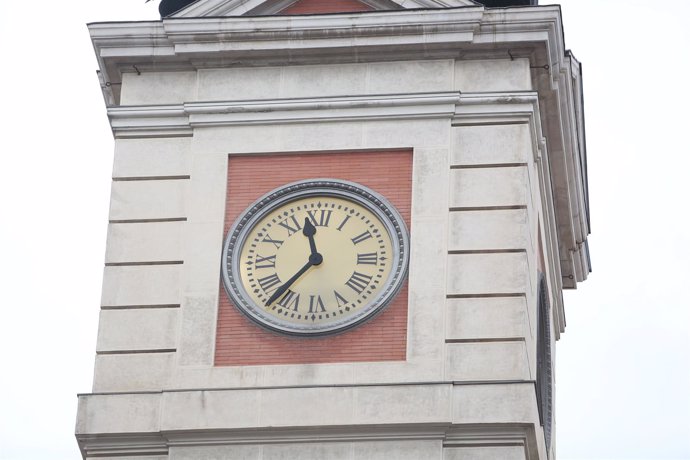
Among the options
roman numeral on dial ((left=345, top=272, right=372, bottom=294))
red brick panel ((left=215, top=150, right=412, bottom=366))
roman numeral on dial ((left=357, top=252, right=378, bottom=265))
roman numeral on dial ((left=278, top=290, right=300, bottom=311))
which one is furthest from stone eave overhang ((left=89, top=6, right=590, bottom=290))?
roman numeral on dial ((left=278, top=290, right=300, bottom=311))

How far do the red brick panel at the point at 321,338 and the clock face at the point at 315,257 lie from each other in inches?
4.8

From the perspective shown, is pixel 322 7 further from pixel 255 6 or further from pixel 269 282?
pixel 269 282

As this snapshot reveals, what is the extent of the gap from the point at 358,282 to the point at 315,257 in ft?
1.88

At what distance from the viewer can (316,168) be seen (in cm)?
3008

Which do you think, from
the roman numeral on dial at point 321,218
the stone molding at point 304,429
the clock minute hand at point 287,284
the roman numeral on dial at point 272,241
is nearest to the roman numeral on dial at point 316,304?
the clock minute hand at point 287,284

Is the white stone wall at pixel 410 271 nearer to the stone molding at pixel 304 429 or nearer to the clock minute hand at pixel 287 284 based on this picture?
the stone molding at pixel 304 429

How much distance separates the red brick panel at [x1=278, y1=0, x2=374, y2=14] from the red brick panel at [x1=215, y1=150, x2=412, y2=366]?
2.09 metres

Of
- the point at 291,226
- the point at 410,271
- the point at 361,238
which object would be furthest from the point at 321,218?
the point at 410,271

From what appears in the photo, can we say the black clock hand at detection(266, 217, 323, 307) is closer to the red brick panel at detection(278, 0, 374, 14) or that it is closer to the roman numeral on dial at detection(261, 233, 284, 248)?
the roman numeral on dial at detection(261, 233, 284, 248)

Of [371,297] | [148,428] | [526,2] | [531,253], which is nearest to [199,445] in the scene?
[148,428]

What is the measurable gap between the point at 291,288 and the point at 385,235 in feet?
4.07

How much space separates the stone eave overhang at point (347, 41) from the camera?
30.3 meters

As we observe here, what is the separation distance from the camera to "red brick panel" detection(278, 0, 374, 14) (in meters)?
31.3

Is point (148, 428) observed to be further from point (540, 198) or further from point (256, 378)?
point (540, 198)
